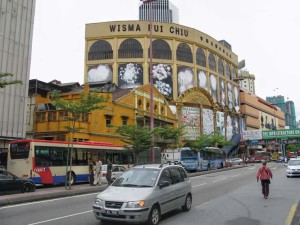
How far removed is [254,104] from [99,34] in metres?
60.2

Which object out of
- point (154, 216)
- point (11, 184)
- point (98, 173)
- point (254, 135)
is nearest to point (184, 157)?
point (98, 173)

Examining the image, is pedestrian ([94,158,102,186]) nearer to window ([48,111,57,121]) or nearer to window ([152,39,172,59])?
window ([48,111,57,121])

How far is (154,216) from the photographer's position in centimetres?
860

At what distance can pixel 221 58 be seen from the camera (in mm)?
87938

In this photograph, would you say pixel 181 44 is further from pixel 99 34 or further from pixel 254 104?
pixel 254 104

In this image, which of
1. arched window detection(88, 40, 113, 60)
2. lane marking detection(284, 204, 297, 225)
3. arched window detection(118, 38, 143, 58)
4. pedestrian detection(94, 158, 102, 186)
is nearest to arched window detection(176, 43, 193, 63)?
arched window detection(118, 38, 143, 58)

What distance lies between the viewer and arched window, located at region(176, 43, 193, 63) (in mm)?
73512

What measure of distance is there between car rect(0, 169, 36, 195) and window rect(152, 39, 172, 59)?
56.2 meters

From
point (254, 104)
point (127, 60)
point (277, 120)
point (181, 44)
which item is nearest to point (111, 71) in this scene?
point (127, 60)

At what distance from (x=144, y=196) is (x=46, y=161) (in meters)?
14.3

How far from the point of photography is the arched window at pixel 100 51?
237 ft

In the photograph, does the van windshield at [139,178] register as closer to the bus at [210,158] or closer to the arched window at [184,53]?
the bus at [210,158]

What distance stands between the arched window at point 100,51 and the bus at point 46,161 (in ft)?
164

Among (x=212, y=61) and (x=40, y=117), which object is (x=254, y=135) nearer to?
(x=212, y=61)
